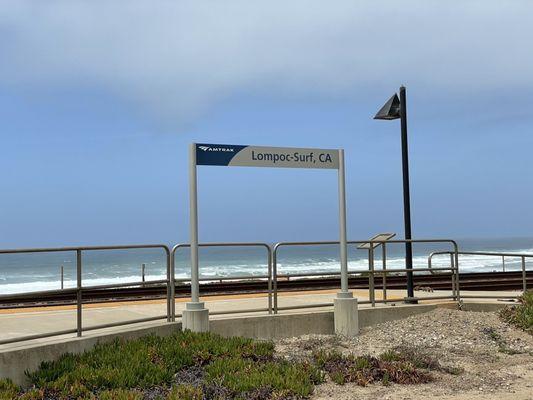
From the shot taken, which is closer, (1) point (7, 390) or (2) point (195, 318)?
(1) point (7, 390)

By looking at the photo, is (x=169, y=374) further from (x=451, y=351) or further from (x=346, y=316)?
(x=451, y=351)

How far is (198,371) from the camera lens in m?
7.79

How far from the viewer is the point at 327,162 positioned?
1080 cm

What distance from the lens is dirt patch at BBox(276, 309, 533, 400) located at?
7.49 metres

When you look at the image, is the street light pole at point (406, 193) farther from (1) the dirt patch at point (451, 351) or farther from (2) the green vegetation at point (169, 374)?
(2) the green vegetation at point (169, 374)

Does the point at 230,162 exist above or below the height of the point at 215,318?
above

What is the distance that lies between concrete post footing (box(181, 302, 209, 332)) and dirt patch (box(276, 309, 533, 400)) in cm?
110

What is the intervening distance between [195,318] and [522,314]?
17.7 ft

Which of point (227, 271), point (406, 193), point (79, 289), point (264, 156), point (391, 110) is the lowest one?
point (227, 271)

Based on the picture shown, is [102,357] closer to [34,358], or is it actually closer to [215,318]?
[34,358]

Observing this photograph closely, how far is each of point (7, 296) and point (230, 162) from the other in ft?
12.5

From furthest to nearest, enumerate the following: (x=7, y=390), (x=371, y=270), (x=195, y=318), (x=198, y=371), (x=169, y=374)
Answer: (x=371, y=270) → (x=195, y=318) → (x=198, y=371) → (x=169, y=374) → (x=7, y=390)

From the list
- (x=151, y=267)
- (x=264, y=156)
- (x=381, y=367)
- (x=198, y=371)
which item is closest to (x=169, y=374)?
(x=198, y=371)

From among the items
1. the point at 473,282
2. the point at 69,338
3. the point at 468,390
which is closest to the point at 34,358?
the point at 69,338
